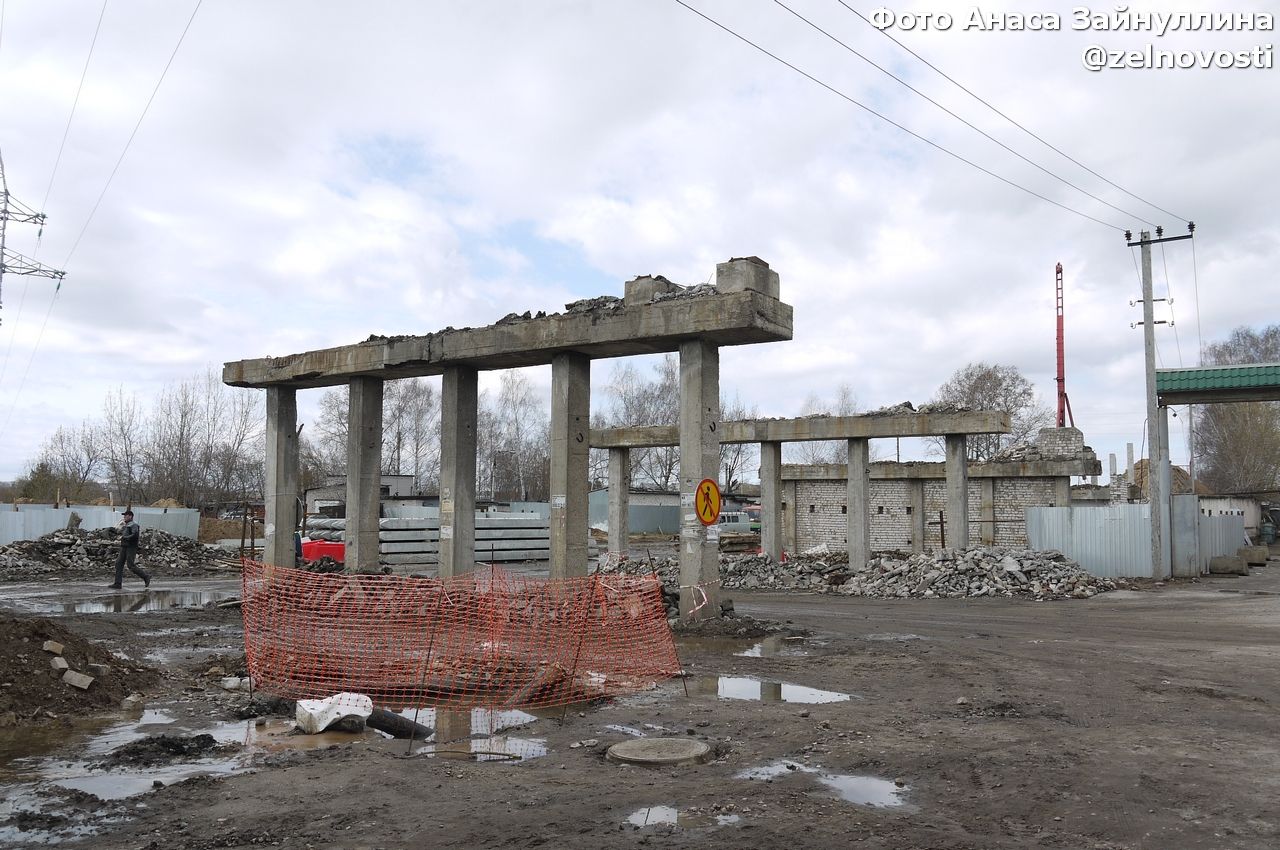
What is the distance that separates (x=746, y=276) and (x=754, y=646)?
5835mm

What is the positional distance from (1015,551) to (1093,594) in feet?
8.79

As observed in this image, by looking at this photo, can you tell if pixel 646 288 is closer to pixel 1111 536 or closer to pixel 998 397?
pixel 1111 536

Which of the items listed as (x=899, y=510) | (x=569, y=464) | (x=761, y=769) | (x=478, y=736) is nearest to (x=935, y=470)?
(x=899, y=510)

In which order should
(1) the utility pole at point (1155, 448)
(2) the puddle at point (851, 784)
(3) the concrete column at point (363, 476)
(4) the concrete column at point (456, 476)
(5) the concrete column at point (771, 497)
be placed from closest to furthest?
(2) the puddle at point (851, 784) < (4) the concrete column at point (456, 476) < (3) the concrete column at point (363, 476) < (1) the utility pole at point (1155, 448) < (5) the concrete column at point (771, 497)

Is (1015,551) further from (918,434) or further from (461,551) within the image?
(461,551)

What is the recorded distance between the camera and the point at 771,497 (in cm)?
3023

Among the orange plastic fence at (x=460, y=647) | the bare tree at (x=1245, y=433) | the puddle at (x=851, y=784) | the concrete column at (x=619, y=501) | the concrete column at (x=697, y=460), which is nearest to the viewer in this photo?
the puddle at (x=851, y=784)

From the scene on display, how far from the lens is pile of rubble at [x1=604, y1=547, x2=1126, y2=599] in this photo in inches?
865

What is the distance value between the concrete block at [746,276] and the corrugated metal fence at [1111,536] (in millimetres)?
14882

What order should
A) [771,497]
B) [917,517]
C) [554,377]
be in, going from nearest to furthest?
[554,377] < [771,497] < [917,517]

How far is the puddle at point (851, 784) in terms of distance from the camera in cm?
587

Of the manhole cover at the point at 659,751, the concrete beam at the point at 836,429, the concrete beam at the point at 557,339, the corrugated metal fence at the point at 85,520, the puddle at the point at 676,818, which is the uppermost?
the concrete beam at the point at 557,339

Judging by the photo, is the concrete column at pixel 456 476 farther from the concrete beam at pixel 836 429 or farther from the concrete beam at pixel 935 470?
the concrete beam at pixel 935 470

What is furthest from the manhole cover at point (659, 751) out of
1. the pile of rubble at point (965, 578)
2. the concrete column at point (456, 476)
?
the pile of rubble at point (965, 578)
